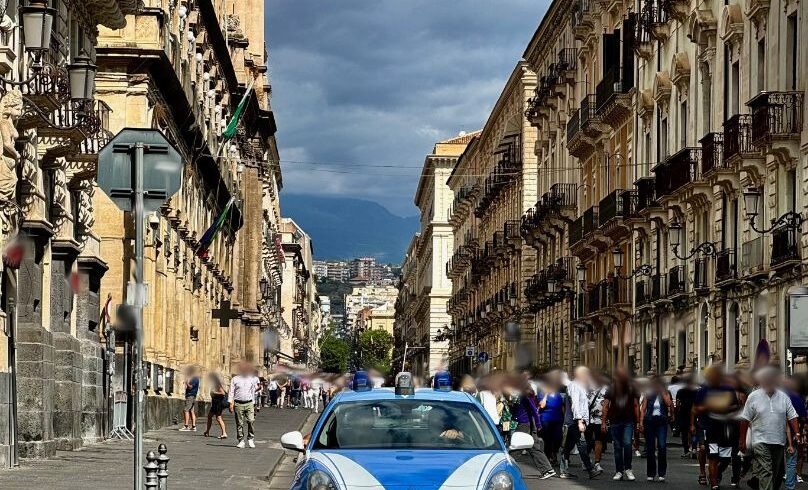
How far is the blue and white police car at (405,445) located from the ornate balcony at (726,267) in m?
26.4

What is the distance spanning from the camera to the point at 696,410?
24.4 m

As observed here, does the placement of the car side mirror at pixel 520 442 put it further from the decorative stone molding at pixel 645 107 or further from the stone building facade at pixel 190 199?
the decorative stone molding at pixel 645 107

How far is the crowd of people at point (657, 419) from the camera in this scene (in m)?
19.3

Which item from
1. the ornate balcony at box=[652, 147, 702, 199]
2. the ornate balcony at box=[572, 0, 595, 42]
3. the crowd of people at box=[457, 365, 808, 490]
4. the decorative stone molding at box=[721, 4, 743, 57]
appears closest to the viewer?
the crowd of people at box=[457, 365, 808, 490]

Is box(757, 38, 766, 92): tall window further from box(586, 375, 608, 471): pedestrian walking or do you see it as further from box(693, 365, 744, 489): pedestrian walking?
box(693, 365, 744, 489): pedestrian walking

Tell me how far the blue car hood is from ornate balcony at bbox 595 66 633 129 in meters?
41.8

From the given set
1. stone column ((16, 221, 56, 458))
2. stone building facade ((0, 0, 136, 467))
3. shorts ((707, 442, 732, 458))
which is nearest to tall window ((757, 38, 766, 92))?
stone building facade ((0, 0, 136, 467))

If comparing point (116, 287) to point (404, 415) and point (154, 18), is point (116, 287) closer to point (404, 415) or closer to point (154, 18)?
point (154, 18)

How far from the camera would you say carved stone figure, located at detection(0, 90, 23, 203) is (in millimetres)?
22891

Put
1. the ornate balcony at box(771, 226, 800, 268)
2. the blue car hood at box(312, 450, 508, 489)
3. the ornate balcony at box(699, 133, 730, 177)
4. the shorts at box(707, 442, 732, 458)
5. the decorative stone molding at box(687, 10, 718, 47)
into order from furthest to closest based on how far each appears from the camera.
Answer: the decorative stone molding at box(687, 10, 718, 47)
the ornate balcony at box(699, 133, 730, 177)
the ornate balcony at box(771, 226, 800, 268)
the shorts at box(707, 442, 732, 458)
the blue car hood at box(312, 450, 508, 489)

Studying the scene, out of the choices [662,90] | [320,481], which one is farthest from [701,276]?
[320,481]

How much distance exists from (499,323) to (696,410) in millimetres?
65059

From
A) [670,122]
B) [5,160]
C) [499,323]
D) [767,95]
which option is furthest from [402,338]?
[5,160]

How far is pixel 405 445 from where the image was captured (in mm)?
13461
